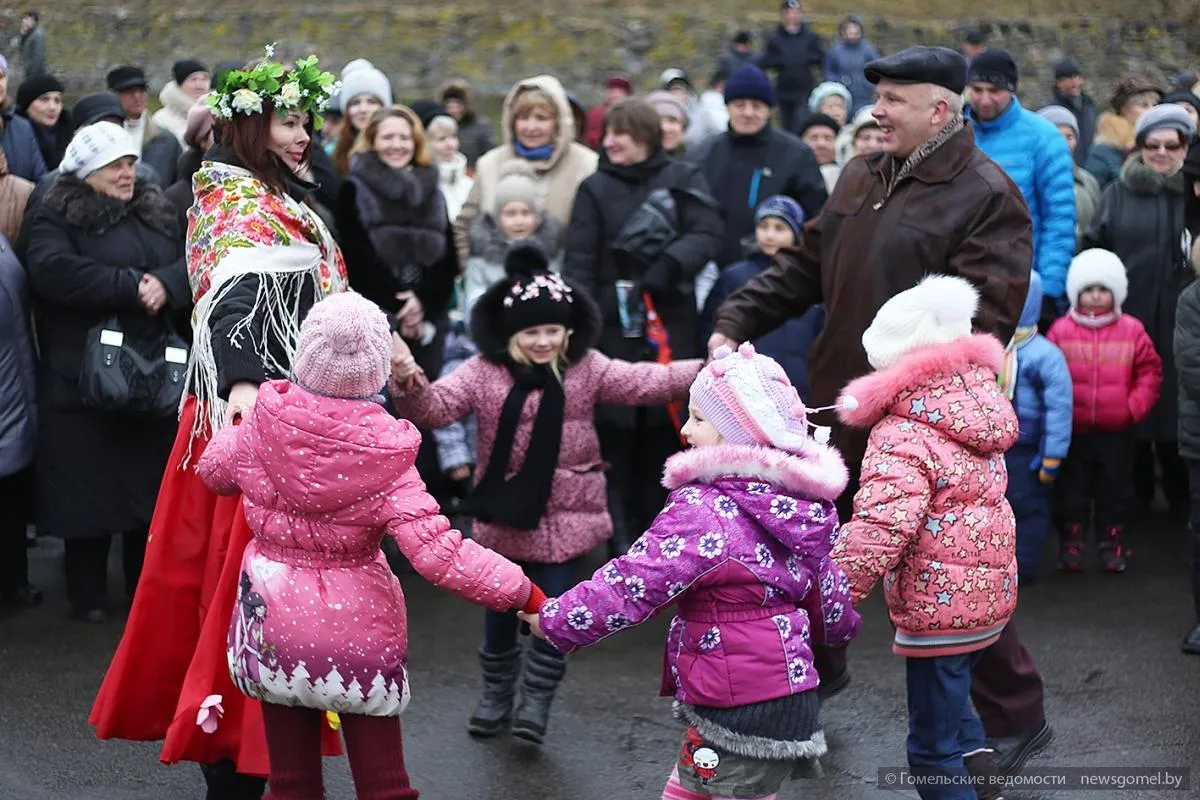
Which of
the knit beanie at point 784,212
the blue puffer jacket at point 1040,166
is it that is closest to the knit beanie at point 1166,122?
the blue puffer jacket at point 1040,166

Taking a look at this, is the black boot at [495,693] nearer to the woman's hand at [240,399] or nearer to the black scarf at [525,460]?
the black scarf at [525,460]

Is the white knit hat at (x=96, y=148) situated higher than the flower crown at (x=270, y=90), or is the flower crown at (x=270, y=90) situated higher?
the flower crown at (x=270, y=90)

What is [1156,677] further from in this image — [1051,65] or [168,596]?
[1051,65]

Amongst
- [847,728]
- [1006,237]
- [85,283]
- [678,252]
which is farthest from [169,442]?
[1006,237]

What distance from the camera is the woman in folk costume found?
15.3ft

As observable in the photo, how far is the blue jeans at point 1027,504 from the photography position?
7863 mm

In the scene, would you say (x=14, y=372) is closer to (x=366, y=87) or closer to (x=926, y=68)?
(x=366, y=87)

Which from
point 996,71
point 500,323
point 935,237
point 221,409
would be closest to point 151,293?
point 500,323

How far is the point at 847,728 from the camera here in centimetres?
603

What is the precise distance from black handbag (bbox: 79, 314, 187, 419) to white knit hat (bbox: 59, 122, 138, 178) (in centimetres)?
65

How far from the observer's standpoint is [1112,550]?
27.2 feet

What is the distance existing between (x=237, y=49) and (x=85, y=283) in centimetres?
1761

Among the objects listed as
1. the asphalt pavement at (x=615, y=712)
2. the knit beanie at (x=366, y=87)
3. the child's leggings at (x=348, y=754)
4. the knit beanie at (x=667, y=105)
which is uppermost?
the knit beanie at (x=366, y=87)

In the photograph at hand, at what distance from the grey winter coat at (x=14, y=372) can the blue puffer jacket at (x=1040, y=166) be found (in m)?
4.68
